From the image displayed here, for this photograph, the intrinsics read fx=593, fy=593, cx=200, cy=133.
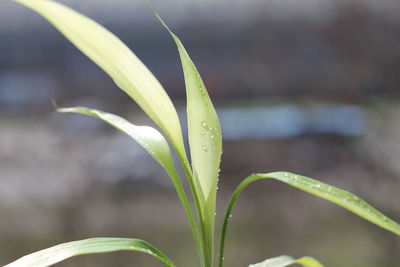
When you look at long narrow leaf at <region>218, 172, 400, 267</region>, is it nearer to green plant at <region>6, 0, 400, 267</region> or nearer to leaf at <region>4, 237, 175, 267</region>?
green plant at <region>6, 0, 400, 267</region>

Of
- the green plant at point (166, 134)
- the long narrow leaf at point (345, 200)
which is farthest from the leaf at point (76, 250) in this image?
the long narrow leaf at point (345, 200)

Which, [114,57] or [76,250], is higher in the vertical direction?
[114,57]

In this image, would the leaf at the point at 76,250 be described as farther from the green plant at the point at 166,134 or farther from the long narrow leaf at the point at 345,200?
the long narrow leaf at the point at 345,200

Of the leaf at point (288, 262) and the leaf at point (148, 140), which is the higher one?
the leaf at point (148, 140)

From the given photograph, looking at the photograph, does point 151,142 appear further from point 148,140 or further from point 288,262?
point 288,262

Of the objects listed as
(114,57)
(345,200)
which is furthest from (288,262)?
(114,57)

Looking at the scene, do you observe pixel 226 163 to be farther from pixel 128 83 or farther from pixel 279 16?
pixel 128 83

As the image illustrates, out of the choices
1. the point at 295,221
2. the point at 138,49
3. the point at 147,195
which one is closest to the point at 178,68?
the point at 138,49
